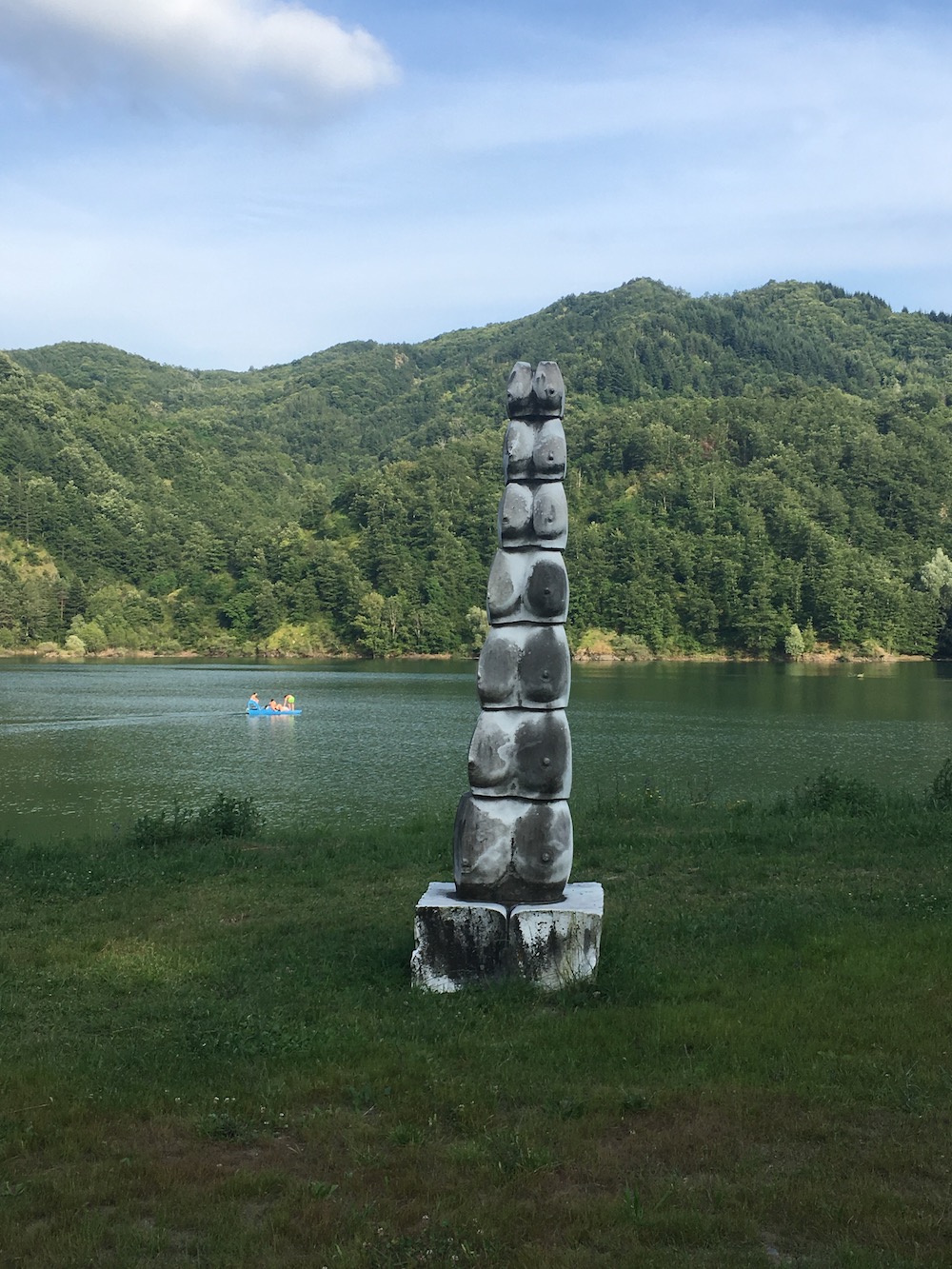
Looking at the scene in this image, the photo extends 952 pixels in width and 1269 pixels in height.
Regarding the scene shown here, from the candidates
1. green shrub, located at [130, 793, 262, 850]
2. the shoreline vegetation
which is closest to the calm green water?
green shrub, located at [130, 793, 262, 850]

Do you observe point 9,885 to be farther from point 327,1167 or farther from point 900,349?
point 900,349

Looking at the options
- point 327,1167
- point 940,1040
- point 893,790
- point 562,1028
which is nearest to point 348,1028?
point 562,1028

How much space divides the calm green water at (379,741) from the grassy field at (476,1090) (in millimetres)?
12177

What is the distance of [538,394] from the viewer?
8945 mm

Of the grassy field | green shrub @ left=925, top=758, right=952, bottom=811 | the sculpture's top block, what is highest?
the sculpture's top block

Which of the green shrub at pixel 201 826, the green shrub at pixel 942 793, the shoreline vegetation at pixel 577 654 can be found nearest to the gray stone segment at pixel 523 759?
the green shrub at pixel 201 826

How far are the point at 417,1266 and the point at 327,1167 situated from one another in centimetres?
99

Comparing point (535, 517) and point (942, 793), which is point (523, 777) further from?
point (942, 793)

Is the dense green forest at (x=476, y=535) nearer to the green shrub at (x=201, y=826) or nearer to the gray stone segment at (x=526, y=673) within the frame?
the green shrub at (x=201, y=826)

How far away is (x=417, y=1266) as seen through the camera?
14.3 feet

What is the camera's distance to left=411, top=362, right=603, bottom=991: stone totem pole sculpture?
316 inches

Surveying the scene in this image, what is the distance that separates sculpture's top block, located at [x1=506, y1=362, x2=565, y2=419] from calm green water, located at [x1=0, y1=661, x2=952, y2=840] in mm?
13353

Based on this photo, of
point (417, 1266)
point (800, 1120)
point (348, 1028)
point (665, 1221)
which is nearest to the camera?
point (417, 1266)

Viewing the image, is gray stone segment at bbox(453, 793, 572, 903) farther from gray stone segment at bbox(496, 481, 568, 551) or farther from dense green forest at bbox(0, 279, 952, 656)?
dense green forest at bbox(0, 279, 952, 656)
